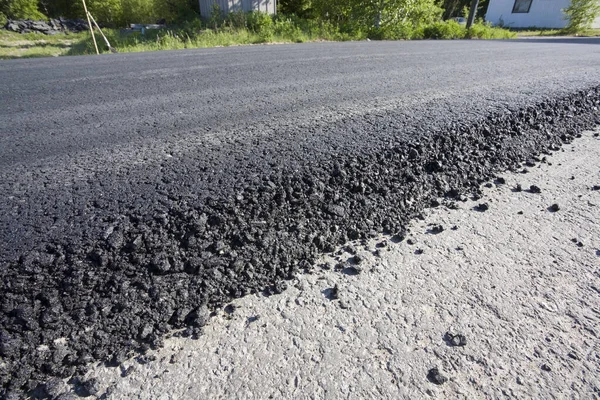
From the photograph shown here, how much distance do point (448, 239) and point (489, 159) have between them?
997 mm

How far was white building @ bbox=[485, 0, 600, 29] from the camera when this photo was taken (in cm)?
2564

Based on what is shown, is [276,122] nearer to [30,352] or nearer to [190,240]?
[190,240]

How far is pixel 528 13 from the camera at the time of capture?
27.2m

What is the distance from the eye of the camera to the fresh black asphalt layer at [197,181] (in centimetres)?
114

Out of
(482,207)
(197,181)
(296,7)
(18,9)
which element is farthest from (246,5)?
(18,9)

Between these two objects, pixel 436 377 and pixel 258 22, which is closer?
pixel 436 377

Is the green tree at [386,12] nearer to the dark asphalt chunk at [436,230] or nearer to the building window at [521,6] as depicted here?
the dark asphalt chunk at [436,230]

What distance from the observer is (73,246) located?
1.22 metres

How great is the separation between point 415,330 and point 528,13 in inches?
1411

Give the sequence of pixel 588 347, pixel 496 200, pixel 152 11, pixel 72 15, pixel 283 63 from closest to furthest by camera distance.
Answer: pixel 588 347, pixel 496 200, pixel 283 63, pixel 152 11, pixel 72 15

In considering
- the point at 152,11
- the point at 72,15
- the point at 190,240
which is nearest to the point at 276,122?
the point at 190,240

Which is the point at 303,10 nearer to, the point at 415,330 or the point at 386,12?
the point at 386,12

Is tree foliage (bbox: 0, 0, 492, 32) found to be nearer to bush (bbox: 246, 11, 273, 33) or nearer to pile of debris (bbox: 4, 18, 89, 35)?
bush (bbox: 246, 11, 273, 33)

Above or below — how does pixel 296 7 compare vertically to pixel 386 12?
above
